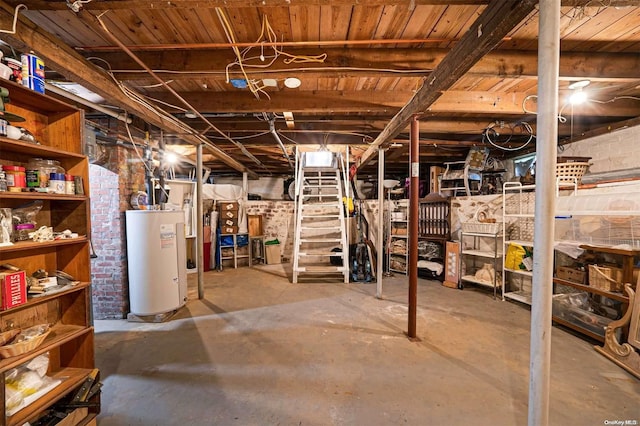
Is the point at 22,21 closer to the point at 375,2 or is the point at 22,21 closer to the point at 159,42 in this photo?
the point at 159,42

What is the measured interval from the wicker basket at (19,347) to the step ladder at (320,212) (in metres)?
3.17

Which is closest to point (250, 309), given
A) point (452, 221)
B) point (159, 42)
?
point (159, 42)

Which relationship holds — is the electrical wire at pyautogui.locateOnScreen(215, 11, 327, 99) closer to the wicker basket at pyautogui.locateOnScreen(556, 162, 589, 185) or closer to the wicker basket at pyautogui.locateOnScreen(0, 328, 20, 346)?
the wicker basket at pyautogui.locateOnScreen(0, 328, 20, 346)

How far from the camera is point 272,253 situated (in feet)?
19.3

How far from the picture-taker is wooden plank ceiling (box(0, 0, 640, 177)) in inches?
60.3

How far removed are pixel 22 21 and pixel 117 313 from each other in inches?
112

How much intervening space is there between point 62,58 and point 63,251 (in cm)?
124

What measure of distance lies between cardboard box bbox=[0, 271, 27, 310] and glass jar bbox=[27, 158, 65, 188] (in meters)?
0.49

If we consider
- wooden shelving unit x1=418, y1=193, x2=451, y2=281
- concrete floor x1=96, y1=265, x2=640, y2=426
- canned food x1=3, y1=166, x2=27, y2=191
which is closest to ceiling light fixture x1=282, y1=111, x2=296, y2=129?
canned food x1=3, y1=166, x2=27, y2=191

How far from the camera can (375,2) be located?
1341 millimetres

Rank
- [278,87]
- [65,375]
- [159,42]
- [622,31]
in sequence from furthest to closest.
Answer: [278,87]
[159,42]
[622,31]
[65,375]

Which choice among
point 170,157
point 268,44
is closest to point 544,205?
point 268,44

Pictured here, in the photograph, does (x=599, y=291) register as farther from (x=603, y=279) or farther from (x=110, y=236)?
(x=110, y=236)

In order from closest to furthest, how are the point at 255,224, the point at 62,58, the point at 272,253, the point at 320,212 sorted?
the point at 62,58 < the point at 320,212 < the point at 272,253 < the point at 255,224
